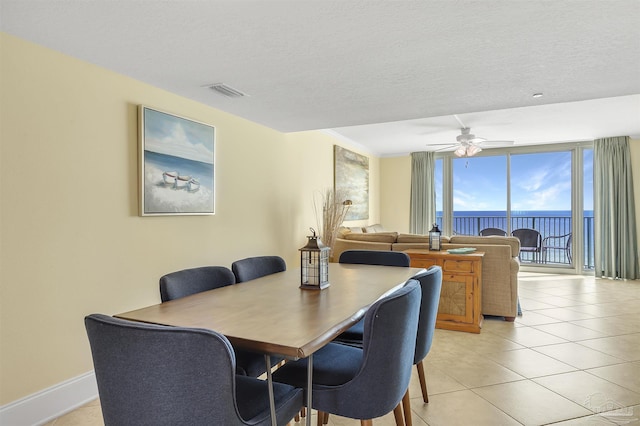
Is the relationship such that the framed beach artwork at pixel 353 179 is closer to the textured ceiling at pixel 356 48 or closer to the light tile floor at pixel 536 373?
the textured ceiling at pixel 356 48

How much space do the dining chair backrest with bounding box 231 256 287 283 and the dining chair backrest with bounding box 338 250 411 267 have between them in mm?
611

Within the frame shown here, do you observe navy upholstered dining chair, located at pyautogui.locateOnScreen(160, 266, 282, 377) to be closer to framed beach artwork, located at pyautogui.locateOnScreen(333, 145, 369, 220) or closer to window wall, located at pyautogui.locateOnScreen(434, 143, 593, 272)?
framed beach artwork, located at pyautogui.locateOnScreen(333, 145, 369, 220)

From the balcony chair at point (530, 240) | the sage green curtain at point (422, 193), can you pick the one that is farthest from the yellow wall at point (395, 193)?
the balcony chair at point (530, 240)

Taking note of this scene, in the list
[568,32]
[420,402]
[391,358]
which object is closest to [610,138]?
[568,32]

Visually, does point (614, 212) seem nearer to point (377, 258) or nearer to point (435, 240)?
point (435, 240)

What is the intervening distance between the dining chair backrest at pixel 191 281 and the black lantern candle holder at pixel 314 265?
19.7 inches

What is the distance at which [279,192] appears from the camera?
4488mm

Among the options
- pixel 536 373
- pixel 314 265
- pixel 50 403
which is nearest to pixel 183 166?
pixel 314 265

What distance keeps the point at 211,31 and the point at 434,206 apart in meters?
6.53

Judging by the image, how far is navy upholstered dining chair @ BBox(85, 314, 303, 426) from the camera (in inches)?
39.8

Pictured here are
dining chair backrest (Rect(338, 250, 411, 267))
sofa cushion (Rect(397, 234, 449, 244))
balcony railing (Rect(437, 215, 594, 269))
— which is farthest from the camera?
balcony railing (Rect(437, 215, 594, 269))

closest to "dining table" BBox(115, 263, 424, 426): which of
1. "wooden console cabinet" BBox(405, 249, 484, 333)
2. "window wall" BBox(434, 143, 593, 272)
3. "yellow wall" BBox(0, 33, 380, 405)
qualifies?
"yellow wall" BBox(0, 33, 380, 405)

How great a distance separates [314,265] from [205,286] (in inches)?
24.9

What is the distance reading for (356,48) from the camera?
214 centimetres
